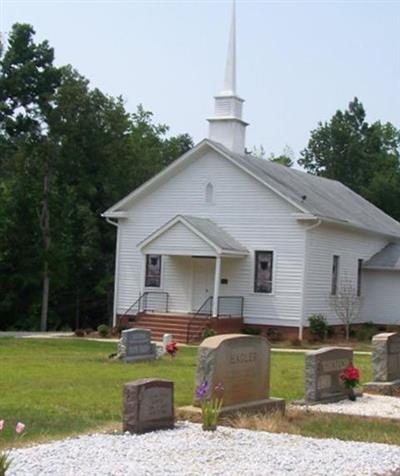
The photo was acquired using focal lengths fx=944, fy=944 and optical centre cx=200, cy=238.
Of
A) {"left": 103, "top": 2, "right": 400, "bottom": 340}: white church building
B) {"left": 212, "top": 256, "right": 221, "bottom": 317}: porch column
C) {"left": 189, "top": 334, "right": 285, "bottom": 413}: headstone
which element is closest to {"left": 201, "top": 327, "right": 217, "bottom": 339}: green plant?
{"left": 103, "top": 2, "right": 400, "bottom": 340}: white church building

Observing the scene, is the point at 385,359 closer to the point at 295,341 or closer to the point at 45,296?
the point at 295,341

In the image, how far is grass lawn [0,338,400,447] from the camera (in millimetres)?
12016

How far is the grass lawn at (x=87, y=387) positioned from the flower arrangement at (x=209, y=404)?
36.9 inches

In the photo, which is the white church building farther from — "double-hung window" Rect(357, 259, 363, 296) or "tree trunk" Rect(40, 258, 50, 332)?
"tree trunk" Rect(40, 258, 50, 332)

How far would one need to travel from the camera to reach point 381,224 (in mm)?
39812

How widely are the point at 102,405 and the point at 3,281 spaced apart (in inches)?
1280

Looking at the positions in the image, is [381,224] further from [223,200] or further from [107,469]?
[107,469]

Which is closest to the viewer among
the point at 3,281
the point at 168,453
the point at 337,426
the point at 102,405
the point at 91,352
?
the point at 168,453

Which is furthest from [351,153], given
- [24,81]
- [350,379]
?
[350,379]

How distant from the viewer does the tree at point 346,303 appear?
34688mm

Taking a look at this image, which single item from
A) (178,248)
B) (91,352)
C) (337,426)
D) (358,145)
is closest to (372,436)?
(337,426)

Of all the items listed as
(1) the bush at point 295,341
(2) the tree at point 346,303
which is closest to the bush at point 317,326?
(1) the bush at point 295,341

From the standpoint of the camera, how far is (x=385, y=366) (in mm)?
17547

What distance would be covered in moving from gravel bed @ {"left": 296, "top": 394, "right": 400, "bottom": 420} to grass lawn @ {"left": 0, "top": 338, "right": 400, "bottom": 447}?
787 millimetres
